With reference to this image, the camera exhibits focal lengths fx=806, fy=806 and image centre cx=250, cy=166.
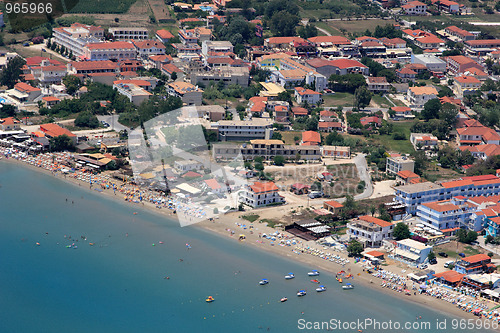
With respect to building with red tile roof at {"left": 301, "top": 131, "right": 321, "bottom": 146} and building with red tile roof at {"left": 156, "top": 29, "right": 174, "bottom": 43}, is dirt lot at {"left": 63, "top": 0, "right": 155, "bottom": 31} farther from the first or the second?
building with red tile roof at {"left": 301, "top": 131, "right": 321, "bottom": 146}

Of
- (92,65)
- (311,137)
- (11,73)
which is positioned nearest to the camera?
(311,137)

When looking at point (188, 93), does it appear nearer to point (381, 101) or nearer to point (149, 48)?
point (149, 48)

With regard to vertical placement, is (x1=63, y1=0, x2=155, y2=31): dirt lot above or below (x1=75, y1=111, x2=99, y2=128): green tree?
above

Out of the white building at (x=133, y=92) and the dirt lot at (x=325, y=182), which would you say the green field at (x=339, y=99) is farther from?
the white building at (x=133, y=92)

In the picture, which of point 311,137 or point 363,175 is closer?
point 363,175

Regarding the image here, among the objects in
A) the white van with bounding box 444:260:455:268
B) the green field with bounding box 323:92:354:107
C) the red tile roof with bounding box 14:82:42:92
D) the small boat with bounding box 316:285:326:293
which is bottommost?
the small boat with bounding box 316:285:326:293

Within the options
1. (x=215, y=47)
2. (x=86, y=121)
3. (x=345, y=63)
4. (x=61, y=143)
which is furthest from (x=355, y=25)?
(x=61, y=143)

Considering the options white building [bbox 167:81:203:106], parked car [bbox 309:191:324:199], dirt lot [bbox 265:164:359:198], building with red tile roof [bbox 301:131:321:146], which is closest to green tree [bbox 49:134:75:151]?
white building [bbox 167:81:203:106]

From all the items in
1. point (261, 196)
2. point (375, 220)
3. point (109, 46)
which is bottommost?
point (261, 196)
